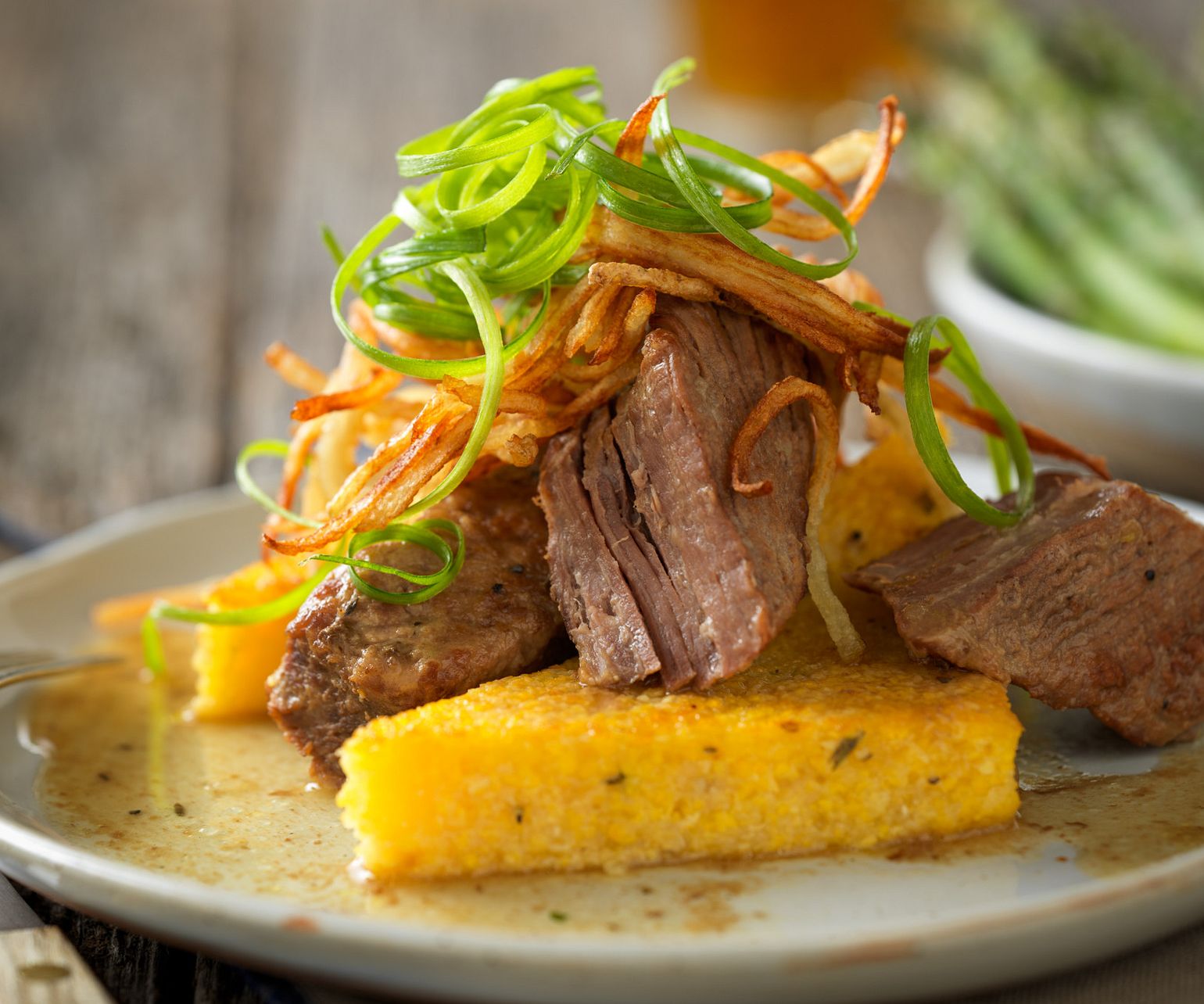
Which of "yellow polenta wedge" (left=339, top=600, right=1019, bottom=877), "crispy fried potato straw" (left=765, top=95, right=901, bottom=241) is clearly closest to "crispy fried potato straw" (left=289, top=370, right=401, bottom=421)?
"yellow polenta wedge" (left=339, top=600, right=1019, bottom=877)

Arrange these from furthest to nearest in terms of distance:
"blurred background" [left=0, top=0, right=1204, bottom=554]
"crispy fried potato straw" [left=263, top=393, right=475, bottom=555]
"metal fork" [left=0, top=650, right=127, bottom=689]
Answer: "blurred background" [left=0, top=0, right=1204, bottom=554] → "metal fork" [left=0, top=650, right=127, bottom=689] → "crispy fried potato straw" [left=263, top=393, right=475, bottom=555]

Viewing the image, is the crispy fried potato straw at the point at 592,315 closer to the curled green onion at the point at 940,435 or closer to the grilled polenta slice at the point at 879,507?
the curled green onion at the point at 940,435

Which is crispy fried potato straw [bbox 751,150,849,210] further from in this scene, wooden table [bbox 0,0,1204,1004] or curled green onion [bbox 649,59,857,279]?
wooden table [bbox 0,0,1204,1004]

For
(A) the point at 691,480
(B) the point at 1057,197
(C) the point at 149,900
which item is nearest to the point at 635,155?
(A) the point at 691,480

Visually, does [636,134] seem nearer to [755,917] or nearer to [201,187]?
[755,917]

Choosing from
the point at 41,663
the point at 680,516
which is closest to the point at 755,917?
the point at 680,516

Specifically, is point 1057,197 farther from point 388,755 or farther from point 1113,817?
point 388,755

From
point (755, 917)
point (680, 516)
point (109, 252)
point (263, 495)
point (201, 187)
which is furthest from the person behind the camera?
point (201, 187)
